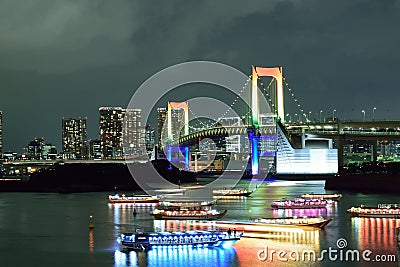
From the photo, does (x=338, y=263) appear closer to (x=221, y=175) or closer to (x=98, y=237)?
(x=98, y=237)

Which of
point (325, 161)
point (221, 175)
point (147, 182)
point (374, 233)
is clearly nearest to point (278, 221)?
point (374, 233)

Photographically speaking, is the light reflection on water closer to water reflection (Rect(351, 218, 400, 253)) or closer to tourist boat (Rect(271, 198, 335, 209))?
water reflection (Rect(351, 218, 400, 253))

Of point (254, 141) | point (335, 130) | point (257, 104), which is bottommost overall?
point (254, 141)

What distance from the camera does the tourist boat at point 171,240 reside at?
14586 millimetres

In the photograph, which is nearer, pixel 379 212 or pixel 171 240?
pixel 171 240

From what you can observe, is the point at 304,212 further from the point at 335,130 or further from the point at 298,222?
the point at 335,130

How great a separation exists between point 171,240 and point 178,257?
96 cm

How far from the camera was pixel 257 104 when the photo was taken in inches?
1591

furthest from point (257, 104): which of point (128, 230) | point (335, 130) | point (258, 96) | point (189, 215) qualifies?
point (128, 230)

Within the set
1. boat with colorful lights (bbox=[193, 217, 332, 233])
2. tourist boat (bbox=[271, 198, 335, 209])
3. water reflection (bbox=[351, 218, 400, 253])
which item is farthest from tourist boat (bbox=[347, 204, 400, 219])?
tourist boat (bbox=[271, 198, 335, 209])

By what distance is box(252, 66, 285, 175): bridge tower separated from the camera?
39.5 meters

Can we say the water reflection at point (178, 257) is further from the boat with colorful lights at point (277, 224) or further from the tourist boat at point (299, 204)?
the tourist boat at point (299, 204)

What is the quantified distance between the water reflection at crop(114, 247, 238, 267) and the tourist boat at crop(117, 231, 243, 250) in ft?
0.43

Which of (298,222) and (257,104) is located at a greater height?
(257,104)
